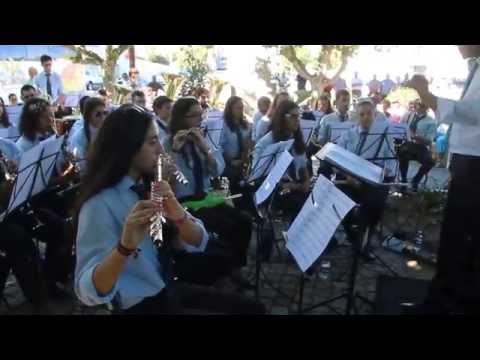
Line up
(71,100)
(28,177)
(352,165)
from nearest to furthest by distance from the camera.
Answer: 1. (28,177)
2. (352,165)
3. (71,100)

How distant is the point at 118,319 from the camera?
81.3 inches

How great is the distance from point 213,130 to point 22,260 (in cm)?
290

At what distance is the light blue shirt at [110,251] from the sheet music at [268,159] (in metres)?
2.12

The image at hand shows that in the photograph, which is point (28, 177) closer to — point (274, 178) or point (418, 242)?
point (274, 178)

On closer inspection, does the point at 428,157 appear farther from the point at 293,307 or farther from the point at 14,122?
the point at 14,122

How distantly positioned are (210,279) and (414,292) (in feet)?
6.15

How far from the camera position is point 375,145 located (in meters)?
5.34

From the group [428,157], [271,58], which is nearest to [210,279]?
[428,157]

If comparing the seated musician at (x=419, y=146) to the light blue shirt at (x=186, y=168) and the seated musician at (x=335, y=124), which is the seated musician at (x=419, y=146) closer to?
the seated musician at (x=335, y=124)

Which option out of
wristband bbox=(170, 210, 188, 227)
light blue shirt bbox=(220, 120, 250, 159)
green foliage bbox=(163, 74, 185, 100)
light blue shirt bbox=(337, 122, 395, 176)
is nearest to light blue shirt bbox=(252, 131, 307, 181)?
light blue shirt bbox=(337, 122, 395, 176)

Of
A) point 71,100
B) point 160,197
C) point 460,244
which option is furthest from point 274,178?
point 71,100

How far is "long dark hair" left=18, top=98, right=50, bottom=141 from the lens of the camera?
14.3ft

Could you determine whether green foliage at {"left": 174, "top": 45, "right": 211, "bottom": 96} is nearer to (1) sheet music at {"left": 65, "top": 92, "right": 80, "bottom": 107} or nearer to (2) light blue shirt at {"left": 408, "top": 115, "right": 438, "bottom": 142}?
(1) sheet music at {"left": 65, "top": 92, "right": 80, "bottom": 107}

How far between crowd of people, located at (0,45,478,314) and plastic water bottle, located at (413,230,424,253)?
62cm
